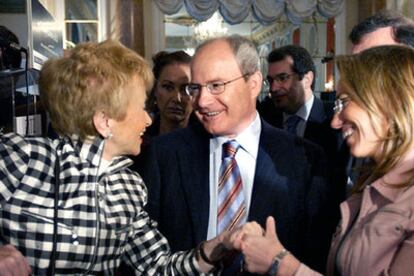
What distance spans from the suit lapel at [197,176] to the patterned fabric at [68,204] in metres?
0.30

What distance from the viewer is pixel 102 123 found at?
1589 millimetres

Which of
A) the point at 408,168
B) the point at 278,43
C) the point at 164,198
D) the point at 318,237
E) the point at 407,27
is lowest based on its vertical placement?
the point at 318,237

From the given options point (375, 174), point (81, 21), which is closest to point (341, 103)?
point (375, 174)

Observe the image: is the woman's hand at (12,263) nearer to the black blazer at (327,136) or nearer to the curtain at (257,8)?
the black blazer at (327,136)

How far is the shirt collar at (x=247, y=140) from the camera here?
2.06 metres

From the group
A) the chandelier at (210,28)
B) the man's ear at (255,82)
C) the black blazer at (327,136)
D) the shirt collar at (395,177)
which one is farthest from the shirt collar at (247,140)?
the chandelier at (210,28)

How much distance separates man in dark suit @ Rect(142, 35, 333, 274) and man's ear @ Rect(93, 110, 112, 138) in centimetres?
46

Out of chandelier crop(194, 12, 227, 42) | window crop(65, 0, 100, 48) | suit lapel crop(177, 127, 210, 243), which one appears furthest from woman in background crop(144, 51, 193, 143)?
chandelier crop(194, 12, 227, 42)

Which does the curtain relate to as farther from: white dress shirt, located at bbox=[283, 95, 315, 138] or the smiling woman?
the smiling woman

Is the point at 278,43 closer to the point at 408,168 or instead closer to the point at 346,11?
the point at 346,11

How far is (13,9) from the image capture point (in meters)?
2.46

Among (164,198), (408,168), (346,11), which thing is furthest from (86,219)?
(346,11)

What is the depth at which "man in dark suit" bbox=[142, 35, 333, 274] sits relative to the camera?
1.97m

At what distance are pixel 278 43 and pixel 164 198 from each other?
10832mm
